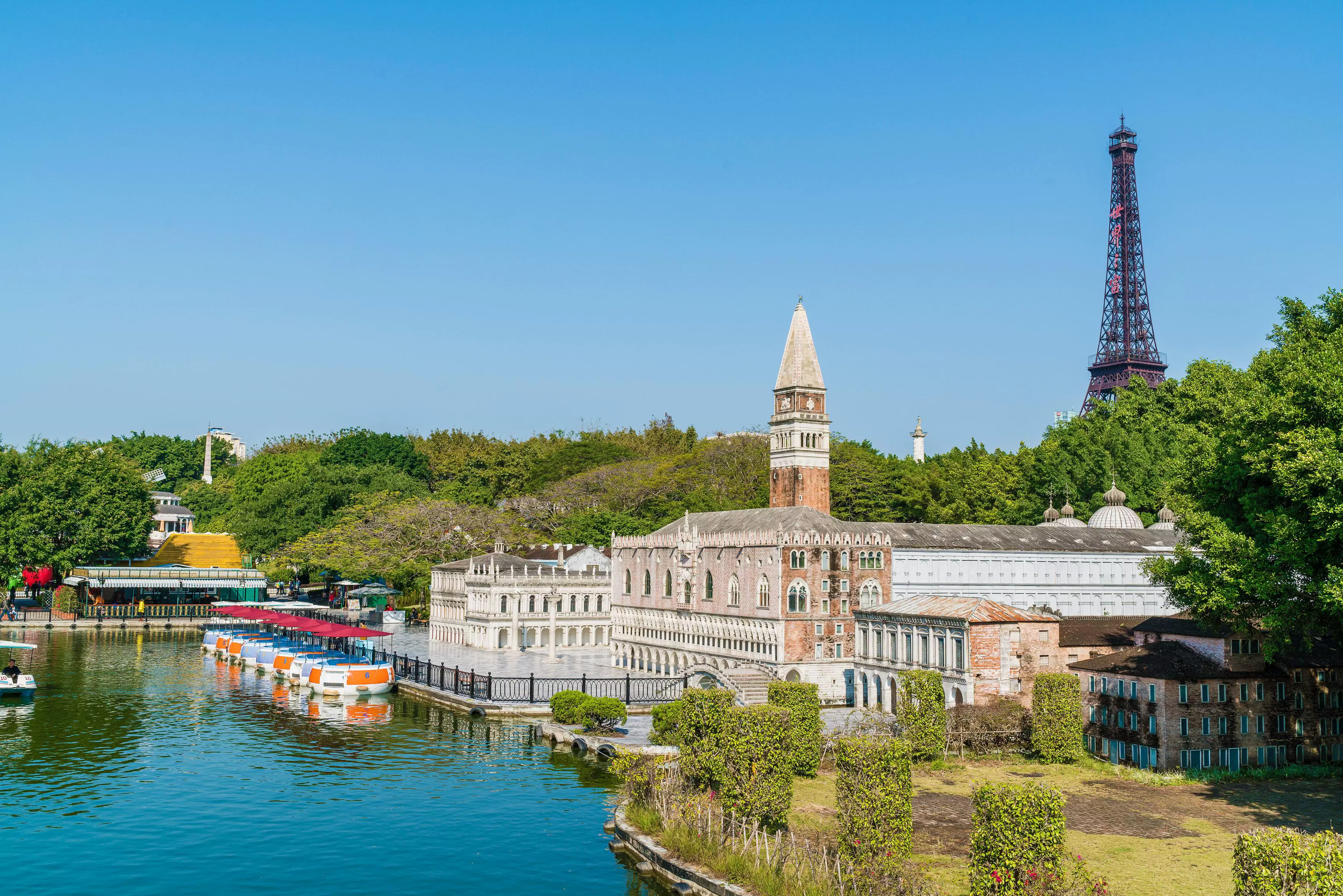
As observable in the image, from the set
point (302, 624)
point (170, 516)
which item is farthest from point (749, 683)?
point (170, 516)

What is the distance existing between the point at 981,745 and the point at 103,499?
335 feet

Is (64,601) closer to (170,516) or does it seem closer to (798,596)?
(170,516)

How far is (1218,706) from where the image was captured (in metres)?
48.6

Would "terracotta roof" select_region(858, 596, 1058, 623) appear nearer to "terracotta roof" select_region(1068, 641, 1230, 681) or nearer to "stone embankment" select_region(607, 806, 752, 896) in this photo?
"terracotta roof" select_region(1068, 641, 1230, 681)

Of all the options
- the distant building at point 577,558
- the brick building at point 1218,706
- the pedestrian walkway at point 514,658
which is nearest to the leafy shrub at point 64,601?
the pedestrian walkway at point 514,658

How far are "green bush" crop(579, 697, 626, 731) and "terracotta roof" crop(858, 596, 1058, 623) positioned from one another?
1685 cm

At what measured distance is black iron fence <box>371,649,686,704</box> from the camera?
66625 mm

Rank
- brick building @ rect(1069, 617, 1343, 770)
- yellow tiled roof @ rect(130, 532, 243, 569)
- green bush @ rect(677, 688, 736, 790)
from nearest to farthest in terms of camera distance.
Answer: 1. green bush @ rect(677, 688, 736, 790)
2. brick building @ rect(1069, 617, 1343, 770)
3. yellow tiled roof @ rect(130, 532, 243, 569)

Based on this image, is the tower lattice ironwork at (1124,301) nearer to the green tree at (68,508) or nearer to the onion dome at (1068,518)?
the onion dome at (1068,518)

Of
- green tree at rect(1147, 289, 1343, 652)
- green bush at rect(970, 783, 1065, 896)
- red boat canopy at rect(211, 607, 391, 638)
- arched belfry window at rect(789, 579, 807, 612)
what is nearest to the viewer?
green bush at rect(970, 783, 1065, 896)

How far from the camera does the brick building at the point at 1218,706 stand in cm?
4806

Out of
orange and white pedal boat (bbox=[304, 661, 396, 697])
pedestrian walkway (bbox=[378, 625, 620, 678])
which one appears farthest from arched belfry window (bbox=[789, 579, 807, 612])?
orange and white pedal boat (bbox=[304, 661, 396, 697])

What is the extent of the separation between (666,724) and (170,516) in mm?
153905

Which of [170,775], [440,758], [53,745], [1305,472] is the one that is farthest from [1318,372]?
[53,745]
